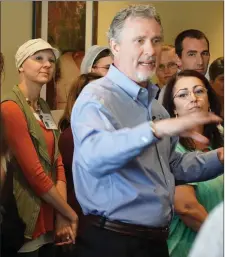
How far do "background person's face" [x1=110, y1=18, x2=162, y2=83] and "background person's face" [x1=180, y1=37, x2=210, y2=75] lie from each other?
483 mm

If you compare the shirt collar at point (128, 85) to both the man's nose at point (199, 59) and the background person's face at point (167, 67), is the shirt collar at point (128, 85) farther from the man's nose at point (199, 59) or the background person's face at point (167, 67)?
the man's nose at point (199, 59)

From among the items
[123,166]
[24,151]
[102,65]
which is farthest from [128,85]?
[102,65]

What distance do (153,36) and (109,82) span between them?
0.46ft

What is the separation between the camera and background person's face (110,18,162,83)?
1205 mm

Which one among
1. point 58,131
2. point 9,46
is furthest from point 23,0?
point 58,131

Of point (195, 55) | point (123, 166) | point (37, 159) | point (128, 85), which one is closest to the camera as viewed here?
point (123, 166)

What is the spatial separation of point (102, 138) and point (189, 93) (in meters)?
0.54

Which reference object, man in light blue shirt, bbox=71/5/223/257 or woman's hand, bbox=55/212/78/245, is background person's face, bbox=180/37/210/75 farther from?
woman's hand, bbox=55/212/78/245

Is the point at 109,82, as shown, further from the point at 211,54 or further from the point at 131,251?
the point at 211,54

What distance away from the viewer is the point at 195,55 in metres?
1.79

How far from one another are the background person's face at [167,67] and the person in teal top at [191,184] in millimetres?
32

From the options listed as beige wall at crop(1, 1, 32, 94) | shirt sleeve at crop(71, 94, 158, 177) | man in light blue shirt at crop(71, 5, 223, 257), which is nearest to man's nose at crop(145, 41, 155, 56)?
man in light blue shirt at crop(71, 5, 223, 257)

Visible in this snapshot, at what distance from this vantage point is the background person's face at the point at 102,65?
5.99ft

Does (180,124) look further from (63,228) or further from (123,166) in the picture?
(63,228)
